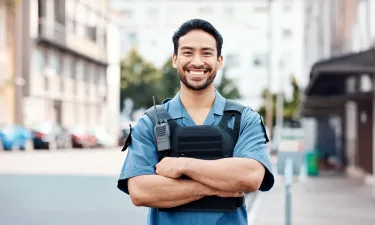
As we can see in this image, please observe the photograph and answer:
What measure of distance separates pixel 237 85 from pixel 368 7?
73159 millimetres

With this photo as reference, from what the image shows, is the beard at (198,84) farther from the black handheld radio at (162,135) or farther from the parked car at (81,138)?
the parked car at (81,138)

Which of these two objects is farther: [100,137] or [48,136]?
[100,137]

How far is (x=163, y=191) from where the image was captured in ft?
11.0

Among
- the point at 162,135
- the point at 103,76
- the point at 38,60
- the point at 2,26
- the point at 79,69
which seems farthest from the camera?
the point at 103,76

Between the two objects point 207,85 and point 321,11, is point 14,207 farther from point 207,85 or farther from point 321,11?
point 321,11

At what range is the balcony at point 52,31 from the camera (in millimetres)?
54656

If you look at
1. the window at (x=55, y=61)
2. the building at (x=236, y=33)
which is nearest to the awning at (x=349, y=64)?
the window at (x=55, y=61)

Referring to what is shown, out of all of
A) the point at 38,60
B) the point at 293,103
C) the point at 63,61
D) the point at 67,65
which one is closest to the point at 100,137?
the point at 63,61

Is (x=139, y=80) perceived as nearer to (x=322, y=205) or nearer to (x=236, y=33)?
(x=236, y=33)

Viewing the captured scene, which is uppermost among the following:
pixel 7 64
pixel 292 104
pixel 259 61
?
pixel 259 61

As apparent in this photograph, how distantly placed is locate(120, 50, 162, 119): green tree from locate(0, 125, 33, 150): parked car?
37298 millimetres

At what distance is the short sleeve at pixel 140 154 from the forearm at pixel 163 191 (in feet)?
0.12

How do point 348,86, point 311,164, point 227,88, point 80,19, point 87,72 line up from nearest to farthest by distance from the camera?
1. point 311,164
2. point 348,86
3. point 80,19
4. point 87,72
5. point 227,88

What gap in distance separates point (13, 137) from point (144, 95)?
39.3 metres
